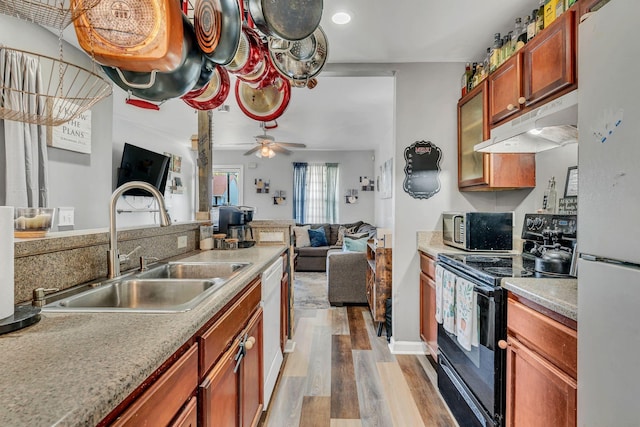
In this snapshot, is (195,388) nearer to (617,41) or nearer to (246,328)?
(246,328)

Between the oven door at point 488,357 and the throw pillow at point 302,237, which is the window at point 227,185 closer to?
the throw pillow at point 302,237

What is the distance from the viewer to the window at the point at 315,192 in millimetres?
7316

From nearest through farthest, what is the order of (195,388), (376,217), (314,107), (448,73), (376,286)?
(195,388) < (448,73) < (376,286) < (314,107) < (376,217)

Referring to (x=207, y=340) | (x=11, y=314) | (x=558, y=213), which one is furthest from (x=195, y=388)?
(x=558, y=213)

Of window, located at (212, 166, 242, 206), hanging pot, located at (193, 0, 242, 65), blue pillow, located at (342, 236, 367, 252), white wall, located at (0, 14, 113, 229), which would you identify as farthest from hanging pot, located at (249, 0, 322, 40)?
window, located at (212, 166, 242, 206)

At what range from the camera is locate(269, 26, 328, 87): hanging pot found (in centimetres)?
175

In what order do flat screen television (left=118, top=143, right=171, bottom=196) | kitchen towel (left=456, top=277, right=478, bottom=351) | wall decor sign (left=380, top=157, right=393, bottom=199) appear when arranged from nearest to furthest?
1. kitchen towel (left=456, top=277, right=478, bottom=351)
2. flat screen television (left=118, top=143, right=171, bottom=196)
3. wall decor sign (left=380, top=157, right=393, bottom=199)

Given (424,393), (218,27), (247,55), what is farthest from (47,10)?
(424,393)

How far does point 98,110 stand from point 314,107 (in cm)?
240

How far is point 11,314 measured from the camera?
81 cm

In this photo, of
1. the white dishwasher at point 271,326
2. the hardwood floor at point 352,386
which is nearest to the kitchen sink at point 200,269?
the white dishwasher at point 271,326

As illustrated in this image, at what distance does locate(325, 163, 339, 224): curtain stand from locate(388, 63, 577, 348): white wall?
4.56 metres

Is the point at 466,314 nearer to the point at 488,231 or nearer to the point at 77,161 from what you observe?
the point at 488,231

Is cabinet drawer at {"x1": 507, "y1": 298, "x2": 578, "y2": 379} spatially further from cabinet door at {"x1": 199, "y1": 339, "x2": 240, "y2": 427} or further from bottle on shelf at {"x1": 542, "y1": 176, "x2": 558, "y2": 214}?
cabinet door at {"x1": 199, "y1": 339, "x2": 240, "y2": 427}
